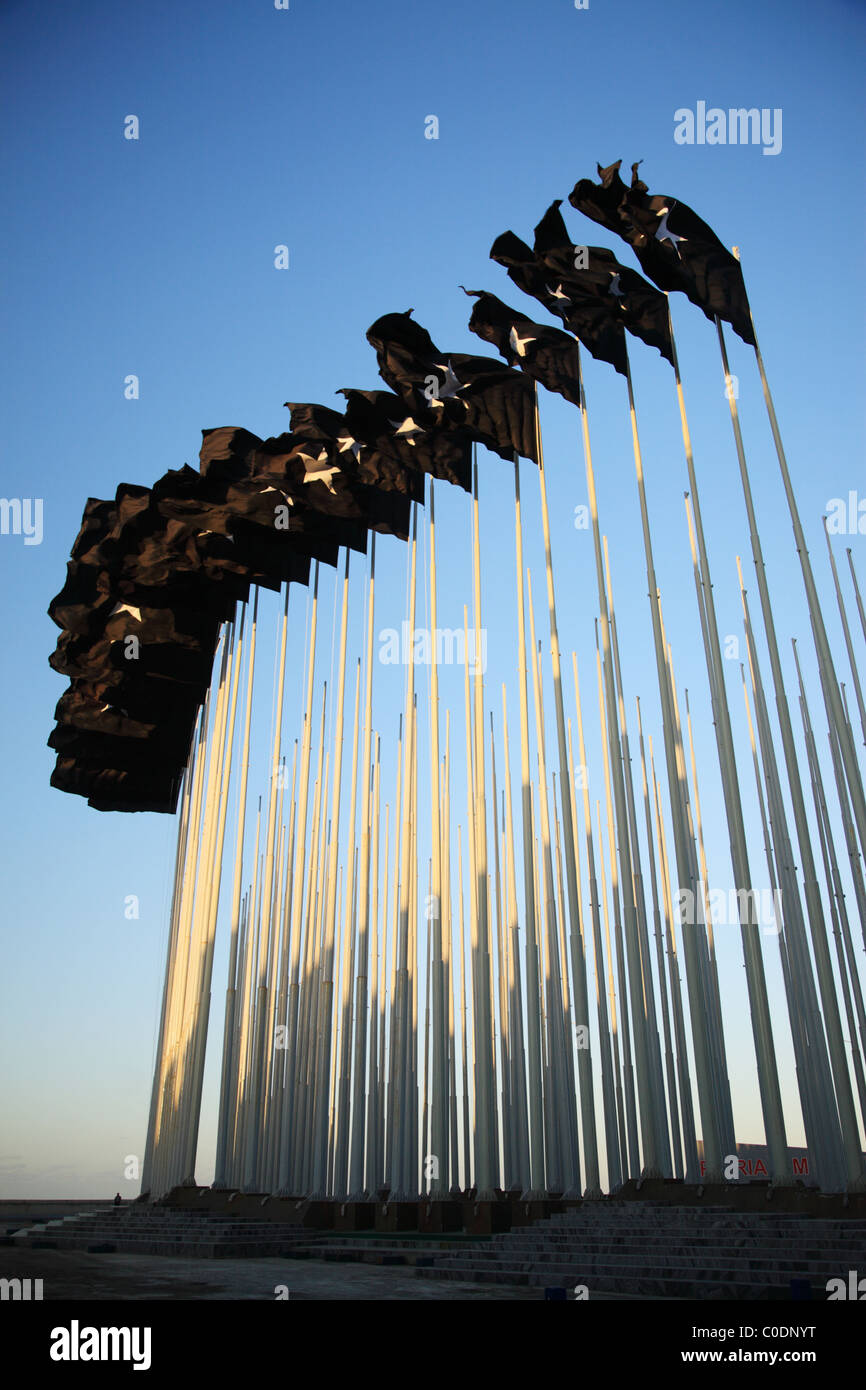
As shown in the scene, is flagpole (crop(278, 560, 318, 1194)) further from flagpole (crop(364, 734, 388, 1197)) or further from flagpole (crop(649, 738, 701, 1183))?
flagpole (crop(649, 738, 701, 1183))

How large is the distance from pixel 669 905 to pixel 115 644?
1888 cm

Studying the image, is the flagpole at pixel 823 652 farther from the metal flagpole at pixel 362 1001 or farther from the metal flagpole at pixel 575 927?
the metal flagpole at pixel 362 1001

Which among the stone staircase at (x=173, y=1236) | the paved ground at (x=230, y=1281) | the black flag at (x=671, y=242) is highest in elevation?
the black flag at (x=671, y=242)

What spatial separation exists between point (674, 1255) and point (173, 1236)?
1253 cm

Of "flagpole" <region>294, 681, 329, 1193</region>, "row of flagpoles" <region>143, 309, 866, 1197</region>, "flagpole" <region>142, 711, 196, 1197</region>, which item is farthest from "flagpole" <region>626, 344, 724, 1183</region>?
"flagpole" <region>142, 711, 196, 1197</region>

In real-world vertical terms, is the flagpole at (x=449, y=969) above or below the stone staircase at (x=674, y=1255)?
above

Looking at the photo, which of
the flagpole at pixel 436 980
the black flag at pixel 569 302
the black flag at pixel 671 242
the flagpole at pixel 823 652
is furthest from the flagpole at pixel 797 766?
the flagpole at pixel 436 980

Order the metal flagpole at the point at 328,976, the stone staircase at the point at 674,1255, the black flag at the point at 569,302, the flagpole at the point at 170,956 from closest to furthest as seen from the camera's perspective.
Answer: the stone staircase at the point at 674,1255
the black flag at the point at 569,302
the metal flagpole at the point at 328,976
the flagpole at the point at 170,956

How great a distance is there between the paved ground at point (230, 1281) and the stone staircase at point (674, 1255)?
2.30 feet

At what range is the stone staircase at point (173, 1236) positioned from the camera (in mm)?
18375

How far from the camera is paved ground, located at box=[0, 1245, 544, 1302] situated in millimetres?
10438

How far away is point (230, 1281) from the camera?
12.2m

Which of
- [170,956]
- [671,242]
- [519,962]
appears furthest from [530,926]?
[170,956]
